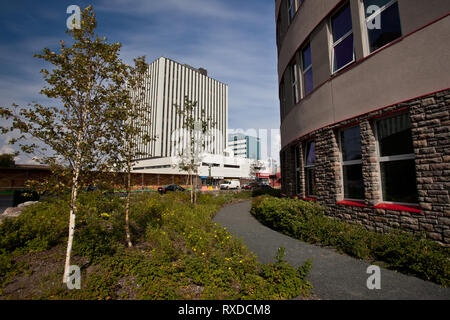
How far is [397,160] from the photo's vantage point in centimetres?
573

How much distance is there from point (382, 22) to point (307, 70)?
363cm

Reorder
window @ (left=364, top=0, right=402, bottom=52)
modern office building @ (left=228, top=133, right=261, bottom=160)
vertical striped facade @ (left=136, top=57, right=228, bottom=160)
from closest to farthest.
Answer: window @ (left=364, top=0, right=402, bottom=52)
vertical striped facade @ (left=136, top=57, right=228, bottom=160)
modern office building @ (left=228, top=133, right=261, bottom=160)

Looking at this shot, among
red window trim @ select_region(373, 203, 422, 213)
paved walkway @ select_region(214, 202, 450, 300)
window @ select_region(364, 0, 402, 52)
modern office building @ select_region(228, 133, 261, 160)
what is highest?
modern office building @ select_region(228, 133, 261, 160)

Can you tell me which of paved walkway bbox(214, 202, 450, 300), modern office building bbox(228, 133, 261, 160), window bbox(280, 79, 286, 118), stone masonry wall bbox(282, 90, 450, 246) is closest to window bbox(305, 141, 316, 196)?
stone masonry wall bbox(282, 90, 450, 246)

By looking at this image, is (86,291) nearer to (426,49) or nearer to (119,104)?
(119,104)

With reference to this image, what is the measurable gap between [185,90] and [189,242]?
77062 mm

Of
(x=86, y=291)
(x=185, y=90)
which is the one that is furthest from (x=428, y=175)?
(x=185, y=90)

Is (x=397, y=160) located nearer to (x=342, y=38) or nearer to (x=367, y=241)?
(x=367, y=241)

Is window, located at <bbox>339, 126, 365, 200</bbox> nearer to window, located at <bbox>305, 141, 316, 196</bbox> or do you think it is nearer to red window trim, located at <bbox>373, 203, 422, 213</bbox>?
red window trim, located at <bbox>373, 203, 422, 213</bbox>

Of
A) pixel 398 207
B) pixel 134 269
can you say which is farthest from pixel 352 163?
pixel 134 269

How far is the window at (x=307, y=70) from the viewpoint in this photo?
9.41 meters

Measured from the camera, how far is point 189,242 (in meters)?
5.63

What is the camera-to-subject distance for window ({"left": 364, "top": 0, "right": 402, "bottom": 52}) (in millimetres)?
5770

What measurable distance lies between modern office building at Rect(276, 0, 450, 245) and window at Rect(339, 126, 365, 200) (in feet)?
A: 0.11
